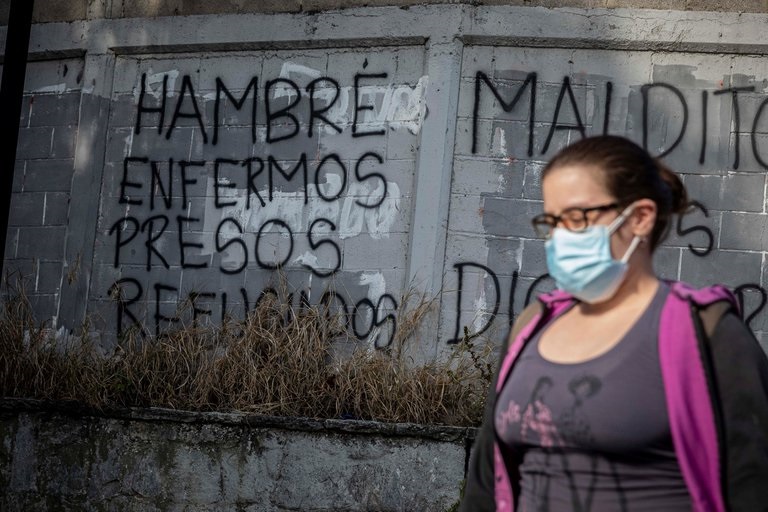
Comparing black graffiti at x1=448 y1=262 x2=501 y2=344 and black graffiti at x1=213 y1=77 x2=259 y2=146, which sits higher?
black graffiti at x1=213 y1=77 x2=259 y2=146

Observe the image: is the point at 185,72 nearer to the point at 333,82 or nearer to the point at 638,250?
the point at 333,82

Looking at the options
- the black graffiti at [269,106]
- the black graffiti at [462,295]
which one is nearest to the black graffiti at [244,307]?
the black graffiti at [462,295]

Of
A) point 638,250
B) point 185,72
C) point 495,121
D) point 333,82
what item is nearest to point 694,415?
point 638,250

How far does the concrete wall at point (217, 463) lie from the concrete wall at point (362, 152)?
1.32 meters

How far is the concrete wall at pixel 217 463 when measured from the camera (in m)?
5.53

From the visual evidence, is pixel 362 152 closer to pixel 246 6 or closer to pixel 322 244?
pixel 322 244

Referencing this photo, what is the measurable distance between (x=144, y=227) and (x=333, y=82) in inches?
65.3

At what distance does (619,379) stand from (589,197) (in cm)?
43

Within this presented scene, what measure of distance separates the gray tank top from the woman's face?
0.46 feet

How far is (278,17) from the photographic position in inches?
296

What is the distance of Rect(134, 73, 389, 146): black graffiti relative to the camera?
24.1 ft

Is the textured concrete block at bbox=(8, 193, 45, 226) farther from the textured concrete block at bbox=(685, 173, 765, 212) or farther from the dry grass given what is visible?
the textured concrete block at bbox=(685, 173, 765, 212)

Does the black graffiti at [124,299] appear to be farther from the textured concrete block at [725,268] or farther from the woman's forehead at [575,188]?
the woman's forehead at [575,188]

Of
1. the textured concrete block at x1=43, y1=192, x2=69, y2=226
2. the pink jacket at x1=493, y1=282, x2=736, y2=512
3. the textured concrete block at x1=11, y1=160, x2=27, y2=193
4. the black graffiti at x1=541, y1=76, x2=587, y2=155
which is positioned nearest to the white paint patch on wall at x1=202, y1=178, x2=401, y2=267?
the black graffiti at x1=541, y1=76, x2=587, y2=155
